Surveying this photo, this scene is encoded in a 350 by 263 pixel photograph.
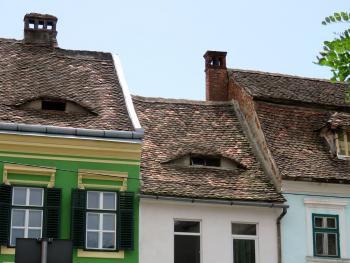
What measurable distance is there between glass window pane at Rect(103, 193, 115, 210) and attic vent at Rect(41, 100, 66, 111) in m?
3.05

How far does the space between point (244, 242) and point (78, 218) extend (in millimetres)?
5212

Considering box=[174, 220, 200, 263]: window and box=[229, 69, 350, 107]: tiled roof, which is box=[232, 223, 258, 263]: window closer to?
box=[174, 220, 200, 263]: window

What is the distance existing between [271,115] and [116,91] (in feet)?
17.6

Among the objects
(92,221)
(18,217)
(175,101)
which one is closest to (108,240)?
(92,221)

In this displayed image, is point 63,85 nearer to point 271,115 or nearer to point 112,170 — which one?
point 112,170

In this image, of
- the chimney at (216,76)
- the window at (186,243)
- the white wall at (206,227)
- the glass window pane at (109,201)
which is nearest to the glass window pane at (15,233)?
the glass window pane at (109,201)

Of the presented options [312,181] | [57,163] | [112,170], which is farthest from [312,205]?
[57,163]

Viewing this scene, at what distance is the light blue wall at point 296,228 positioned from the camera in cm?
2283

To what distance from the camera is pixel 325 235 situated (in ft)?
76.6

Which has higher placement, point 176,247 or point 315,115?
point 315,115

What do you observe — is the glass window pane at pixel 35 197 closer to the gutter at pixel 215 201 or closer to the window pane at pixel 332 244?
the gutter at pixel 215 201

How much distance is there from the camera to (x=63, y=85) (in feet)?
78.2

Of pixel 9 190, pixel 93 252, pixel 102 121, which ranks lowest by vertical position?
pixel 93 252

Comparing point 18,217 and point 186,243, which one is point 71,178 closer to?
point 18,217
